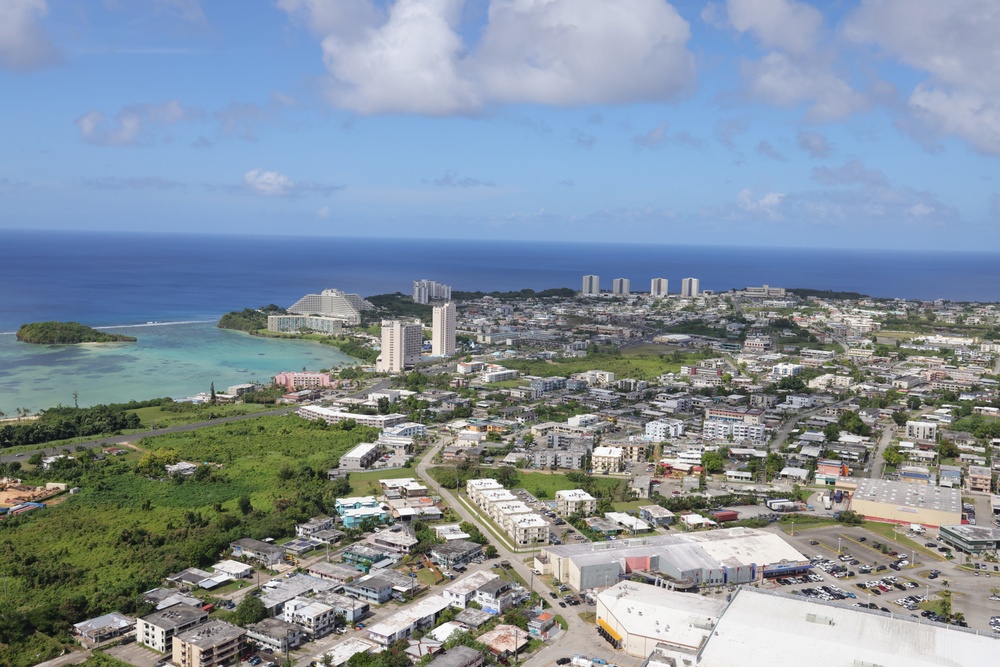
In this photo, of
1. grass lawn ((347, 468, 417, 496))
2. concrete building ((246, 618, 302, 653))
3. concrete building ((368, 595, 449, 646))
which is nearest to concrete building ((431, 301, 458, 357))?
grass lawn ((347, 468, 417, 496))

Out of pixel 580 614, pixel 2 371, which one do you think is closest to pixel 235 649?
pixel 580 614

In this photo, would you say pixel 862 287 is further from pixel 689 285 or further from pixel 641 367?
pixel 641 367

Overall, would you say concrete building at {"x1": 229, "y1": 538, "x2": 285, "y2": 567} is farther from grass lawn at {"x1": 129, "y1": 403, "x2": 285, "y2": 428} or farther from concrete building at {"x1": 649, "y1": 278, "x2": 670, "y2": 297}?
concrete building at {"x1": 649, "y1": 278, "x2": 670, "y2": 297}

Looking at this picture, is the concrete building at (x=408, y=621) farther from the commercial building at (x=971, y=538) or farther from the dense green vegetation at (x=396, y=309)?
the dense green vegetation at (x=396, y=309)

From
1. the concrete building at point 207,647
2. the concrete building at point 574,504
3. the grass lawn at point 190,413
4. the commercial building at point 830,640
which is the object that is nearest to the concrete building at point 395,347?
the grass lawn at point 190,413

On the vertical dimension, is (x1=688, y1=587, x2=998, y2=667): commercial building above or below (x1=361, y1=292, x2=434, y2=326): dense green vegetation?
below
